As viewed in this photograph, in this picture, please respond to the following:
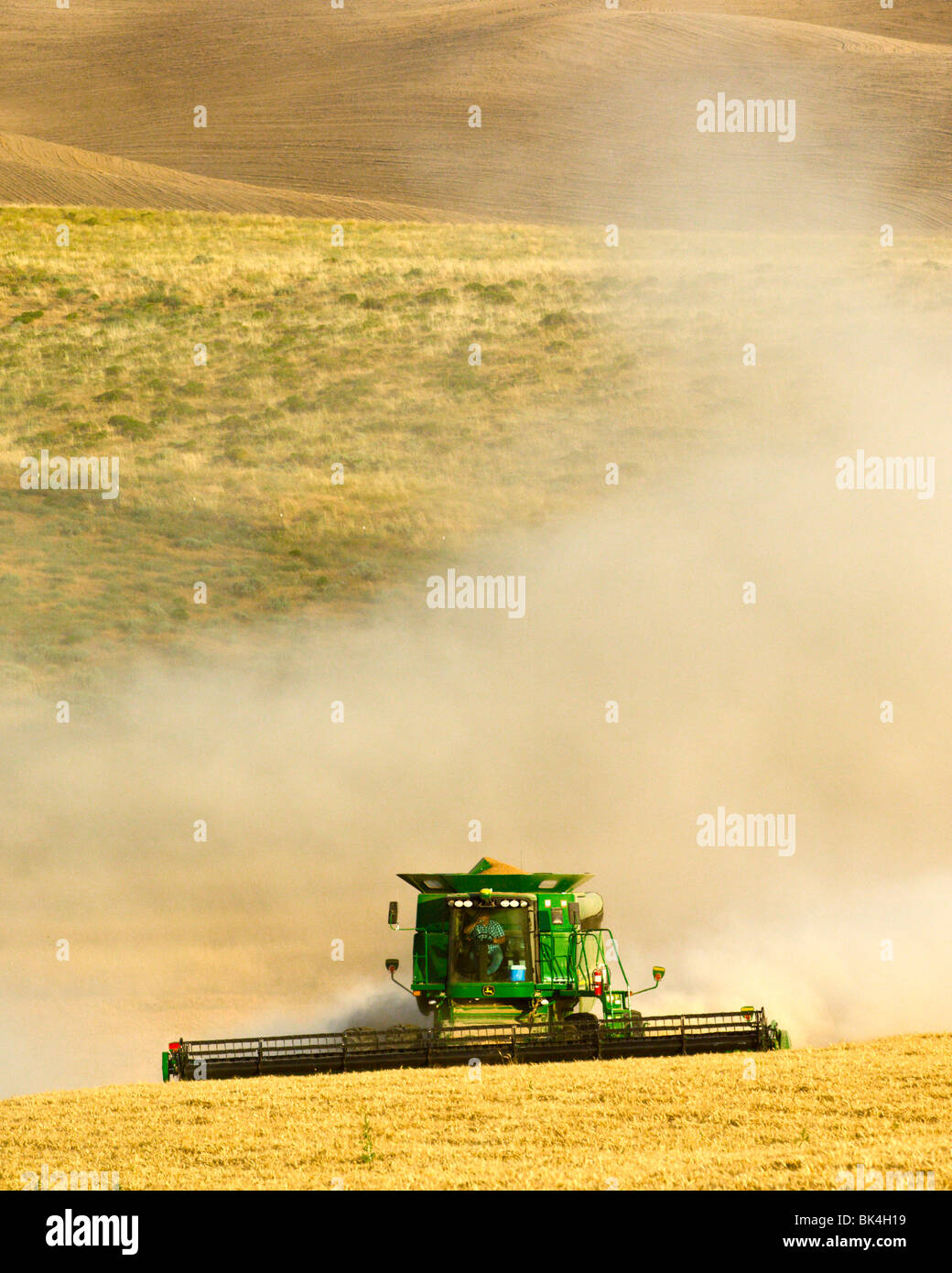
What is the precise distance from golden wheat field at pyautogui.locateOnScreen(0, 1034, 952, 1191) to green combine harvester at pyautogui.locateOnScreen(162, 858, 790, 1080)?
0.55 meters

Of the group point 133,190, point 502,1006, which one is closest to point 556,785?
point 502,1006

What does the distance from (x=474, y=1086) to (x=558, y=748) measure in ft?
72.2

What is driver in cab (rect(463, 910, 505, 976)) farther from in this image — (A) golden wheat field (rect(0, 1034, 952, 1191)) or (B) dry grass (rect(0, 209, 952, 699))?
(B) dry grass (rect(0, 209, 952, 699))

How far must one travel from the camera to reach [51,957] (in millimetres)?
28078

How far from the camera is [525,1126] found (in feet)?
42.2

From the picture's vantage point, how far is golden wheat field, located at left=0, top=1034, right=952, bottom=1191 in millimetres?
10547

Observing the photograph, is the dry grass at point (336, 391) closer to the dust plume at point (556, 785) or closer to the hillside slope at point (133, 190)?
the dust plume at point (556, 785)

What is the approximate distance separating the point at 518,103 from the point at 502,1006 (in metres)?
134

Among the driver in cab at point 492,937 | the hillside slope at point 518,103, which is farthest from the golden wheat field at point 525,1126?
the hillside slope at point 518,103

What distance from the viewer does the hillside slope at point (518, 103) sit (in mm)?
117500

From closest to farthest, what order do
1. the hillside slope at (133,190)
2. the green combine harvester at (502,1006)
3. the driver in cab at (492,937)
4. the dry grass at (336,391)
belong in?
the green combine harvester at (502,1006), the driver in cab at (492,937), the dry grass at (336,391), the hillside slope at (133,190)

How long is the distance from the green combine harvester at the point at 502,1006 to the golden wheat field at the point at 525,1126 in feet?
1.81

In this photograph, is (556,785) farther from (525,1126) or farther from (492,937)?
(525,1126)
